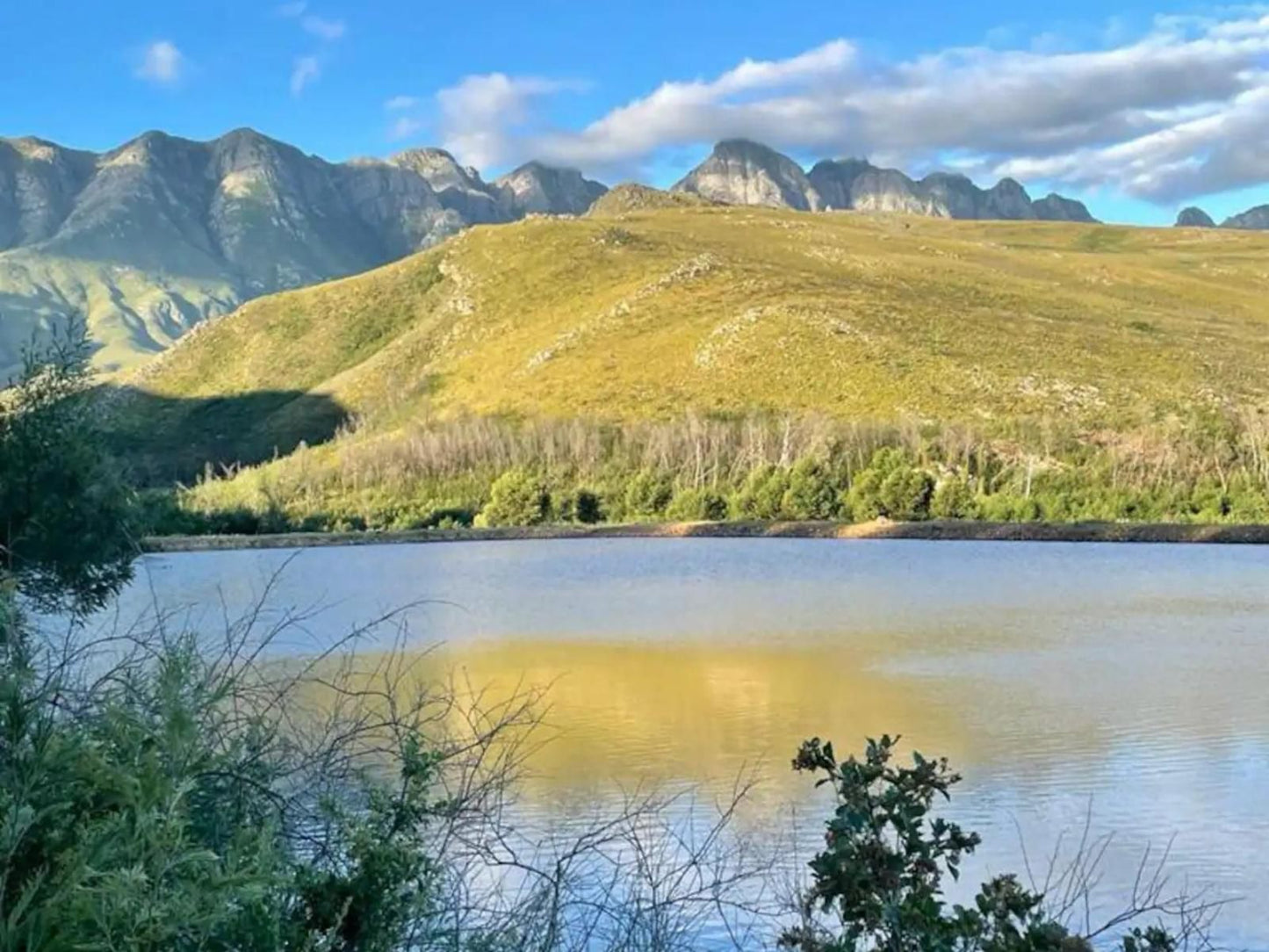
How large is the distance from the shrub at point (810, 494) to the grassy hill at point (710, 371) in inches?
28.5

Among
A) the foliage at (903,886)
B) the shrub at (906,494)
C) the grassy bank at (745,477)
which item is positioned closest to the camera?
the foliage at (903,886)

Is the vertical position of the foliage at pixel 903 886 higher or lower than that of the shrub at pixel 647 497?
higher

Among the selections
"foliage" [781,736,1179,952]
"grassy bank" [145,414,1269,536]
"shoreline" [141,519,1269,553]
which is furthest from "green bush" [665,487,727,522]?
"foliage" [781,736,1179,952]

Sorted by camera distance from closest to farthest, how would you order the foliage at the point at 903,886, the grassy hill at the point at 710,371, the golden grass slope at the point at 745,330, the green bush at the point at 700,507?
1. the foliage at the point at 903,886
2. the green bush at the point at 700,507
3. the grassy hill at the point at 710,371
4. the golden grass slope at the point at 745,330

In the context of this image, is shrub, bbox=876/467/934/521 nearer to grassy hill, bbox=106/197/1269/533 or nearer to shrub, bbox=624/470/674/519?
grassy hill, bbox=106/197/1269/533

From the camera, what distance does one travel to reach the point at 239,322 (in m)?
124

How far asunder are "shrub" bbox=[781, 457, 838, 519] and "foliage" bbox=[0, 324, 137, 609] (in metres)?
50.2

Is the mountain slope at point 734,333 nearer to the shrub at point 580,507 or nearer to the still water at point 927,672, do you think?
the shrub at point 580,507

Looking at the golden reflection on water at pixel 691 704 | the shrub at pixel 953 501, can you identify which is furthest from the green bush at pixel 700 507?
the golden reflection on water at pixel 691 704

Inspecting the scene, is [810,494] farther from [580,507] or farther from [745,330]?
[745,330]

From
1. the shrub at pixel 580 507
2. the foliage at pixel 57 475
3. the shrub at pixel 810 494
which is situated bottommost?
the shrub at pixel 580 507

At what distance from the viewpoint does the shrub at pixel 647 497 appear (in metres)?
67.6

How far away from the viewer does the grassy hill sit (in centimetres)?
6594

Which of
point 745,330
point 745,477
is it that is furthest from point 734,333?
point 745,477
